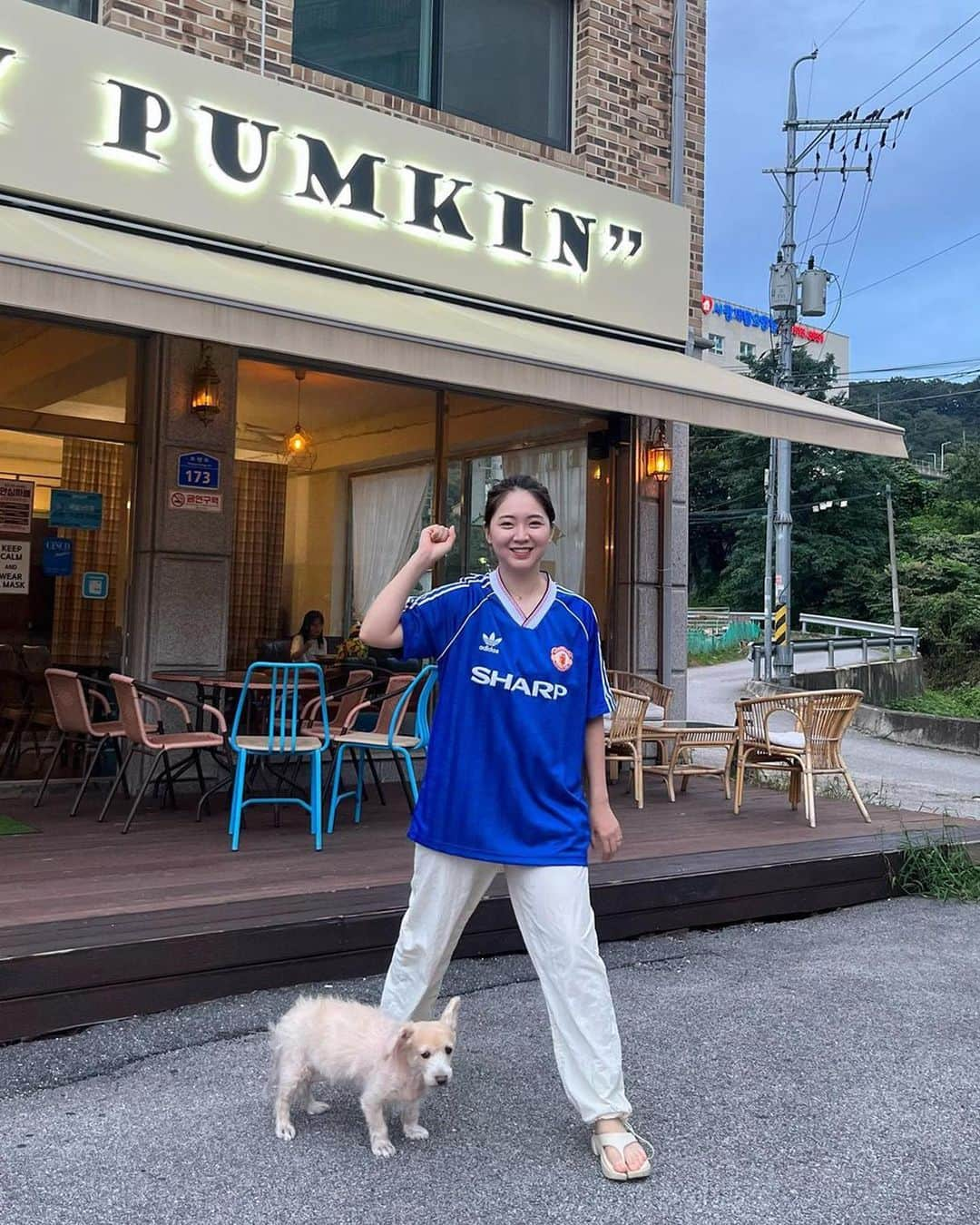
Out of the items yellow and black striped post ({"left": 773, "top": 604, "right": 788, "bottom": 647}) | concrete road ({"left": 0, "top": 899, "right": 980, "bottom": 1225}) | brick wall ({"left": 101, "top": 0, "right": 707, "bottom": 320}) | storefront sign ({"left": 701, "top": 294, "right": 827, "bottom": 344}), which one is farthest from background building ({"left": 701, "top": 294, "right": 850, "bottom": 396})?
concrete road ({"left": 0, "top": 899, "right": 980, "bottom": 1225})

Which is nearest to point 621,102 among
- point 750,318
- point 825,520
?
point 825,520

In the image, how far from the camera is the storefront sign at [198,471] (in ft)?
23.5

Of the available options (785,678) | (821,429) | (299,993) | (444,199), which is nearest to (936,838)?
(821,429)

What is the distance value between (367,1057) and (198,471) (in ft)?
16.5

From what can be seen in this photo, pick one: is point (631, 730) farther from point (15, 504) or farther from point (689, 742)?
point (15, 504)

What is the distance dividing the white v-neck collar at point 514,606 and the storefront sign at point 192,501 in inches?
178

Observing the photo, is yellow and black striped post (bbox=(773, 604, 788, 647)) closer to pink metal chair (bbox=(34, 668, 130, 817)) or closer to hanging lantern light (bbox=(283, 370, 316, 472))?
hanging lantern light (bbox=(283, 370, 316, 472))

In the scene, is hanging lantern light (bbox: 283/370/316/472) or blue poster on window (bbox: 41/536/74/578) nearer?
blue poster on window (bbox: 41/536/74/578)

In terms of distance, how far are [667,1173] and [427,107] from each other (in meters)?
7.28

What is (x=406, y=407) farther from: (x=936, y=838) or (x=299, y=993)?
(x=299, y=993)

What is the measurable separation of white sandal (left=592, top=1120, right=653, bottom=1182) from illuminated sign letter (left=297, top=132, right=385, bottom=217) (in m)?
5.82

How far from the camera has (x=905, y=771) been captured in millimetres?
13625

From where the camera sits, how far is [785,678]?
2131 centimetres

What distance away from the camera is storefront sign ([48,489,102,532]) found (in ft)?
24.2
